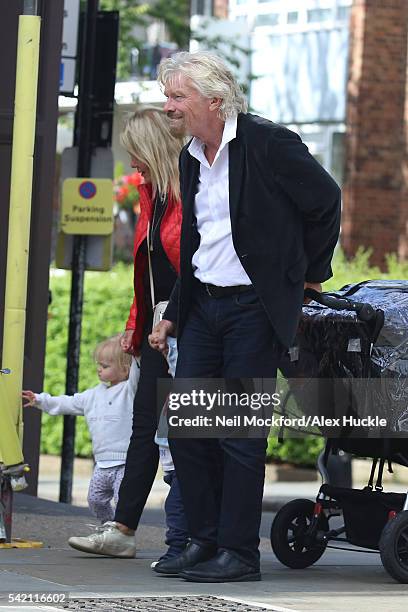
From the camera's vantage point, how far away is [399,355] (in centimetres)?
666

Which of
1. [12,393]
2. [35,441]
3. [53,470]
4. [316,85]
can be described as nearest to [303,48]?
[316,85]

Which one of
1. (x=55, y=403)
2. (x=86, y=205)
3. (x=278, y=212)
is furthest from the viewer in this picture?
(x=86, y=205)

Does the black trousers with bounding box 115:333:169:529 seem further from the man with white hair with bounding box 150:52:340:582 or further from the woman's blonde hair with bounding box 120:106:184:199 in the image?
the woman's blonde hair with bounding box 120:106:184:199

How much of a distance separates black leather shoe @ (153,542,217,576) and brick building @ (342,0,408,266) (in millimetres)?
18555

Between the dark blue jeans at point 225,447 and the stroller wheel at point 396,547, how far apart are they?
1.76 ft

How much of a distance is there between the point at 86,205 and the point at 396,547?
5.70m

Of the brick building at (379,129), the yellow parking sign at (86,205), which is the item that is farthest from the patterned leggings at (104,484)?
the brick building at (379,129)

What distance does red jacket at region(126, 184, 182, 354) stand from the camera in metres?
6.83

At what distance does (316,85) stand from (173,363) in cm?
1997

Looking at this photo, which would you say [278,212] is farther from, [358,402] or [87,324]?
[87,324]

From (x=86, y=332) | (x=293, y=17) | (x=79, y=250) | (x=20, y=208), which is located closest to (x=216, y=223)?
(x=20, y=208)

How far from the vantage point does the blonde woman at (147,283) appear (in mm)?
6871

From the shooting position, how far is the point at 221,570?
6.25m

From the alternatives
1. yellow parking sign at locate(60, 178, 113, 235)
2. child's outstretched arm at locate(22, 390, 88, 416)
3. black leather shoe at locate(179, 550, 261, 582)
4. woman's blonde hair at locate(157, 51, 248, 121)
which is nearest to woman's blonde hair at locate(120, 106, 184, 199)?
woman's blonde hair at locate(157, 51, 248, 121)
